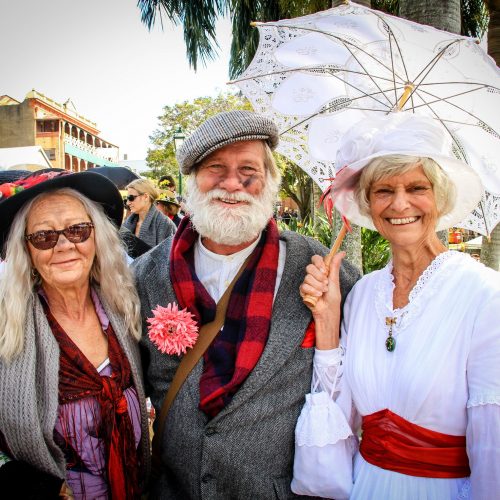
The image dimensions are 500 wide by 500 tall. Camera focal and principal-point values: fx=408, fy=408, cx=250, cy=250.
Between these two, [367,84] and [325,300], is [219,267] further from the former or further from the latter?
[367,84]

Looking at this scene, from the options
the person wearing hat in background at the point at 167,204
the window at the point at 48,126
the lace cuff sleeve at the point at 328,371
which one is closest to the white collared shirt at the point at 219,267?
the lace cuff sleeve at the point at 328,371

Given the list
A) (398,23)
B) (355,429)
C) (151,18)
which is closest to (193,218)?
(355,429)

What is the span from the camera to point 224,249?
7.12ft

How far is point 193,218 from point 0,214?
89 cm

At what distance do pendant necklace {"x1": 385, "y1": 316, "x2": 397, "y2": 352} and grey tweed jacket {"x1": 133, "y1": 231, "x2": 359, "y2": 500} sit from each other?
368mm

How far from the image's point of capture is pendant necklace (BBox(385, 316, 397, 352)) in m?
1.56

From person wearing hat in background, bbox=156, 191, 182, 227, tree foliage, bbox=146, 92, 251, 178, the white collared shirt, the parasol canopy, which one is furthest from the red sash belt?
tree foliage, bbox=146, 92, 251, 178

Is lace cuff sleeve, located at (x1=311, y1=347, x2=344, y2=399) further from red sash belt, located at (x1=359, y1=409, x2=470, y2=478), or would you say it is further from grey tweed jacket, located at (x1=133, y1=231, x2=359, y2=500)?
red sash belt, located at (x1=359, y1=409, x2=470, y2=478)

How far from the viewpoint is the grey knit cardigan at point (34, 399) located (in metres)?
1.66

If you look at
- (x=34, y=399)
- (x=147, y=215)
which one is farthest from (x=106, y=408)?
(x=147, y=215)

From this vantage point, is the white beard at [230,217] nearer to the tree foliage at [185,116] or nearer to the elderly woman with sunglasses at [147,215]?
the elderly woman with sunglasses at [147,215]

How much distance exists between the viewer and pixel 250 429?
1735 millimetres

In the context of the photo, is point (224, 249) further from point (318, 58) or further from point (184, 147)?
point (318, 58)

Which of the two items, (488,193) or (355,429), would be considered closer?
A: (355,429)
